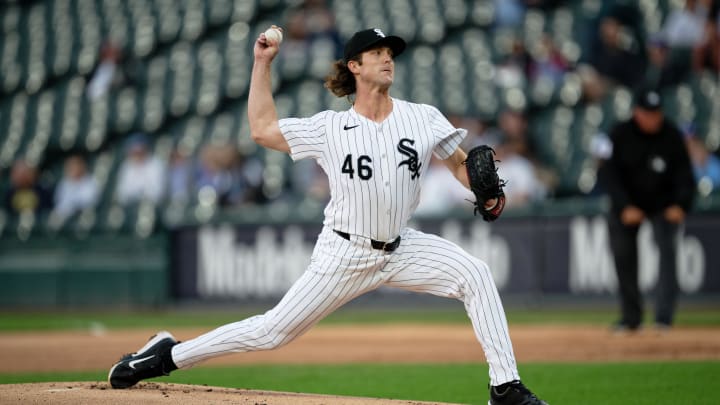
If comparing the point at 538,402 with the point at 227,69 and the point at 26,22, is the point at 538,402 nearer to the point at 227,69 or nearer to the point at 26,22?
the point at 227,69

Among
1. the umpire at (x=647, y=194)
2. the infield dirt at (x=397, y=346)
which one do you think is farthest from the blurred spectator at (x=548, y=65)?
the umpire at (x=647, y=194)

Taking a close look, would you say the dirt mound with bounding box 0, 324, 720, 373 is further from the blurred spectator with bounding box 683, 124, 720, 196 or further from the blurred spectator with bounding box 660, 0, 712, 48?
the blurred spectator with bounding box 660, 0, 712, 48

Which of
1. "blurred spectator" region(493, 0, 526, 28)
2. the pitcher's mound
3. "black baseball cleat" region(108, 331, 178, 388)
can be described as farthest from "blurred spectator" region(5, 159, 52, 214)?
"black baseball cleat" region(108, 331, 178, 388)

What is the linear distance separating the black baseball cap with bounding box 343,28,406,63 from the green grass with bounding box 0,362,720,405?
1.95 meters

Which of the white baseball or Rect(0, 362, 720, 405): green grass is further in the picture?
Rect(0, 362, 720, 405): green grass

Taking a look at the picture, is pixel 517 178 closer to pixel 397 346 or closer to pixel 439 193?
pixel 439 193

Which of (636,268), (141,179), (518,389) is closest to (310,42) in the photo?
(141,179)

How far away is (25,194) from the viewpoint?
47.4 feet

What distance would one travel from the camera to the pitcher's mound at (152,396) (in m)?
5.05

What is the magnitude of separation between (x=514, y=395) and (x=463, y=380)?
2.09 m

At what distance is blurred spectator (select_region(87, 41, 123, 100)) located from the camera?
1631 centimetres

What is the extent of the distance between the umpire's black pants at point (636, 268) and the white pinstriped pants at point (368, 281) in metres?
4.42

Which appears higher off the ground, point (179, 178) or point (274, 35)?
point (179, 178)

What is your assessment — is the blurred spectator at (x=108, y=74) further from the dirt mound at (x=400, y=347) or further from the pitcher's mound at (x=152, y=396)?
the pitcher's mound at (x=152, y=396)
